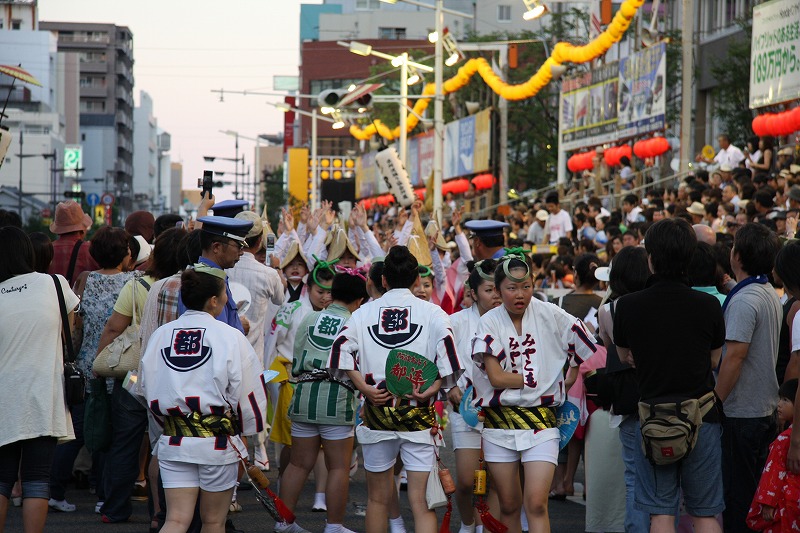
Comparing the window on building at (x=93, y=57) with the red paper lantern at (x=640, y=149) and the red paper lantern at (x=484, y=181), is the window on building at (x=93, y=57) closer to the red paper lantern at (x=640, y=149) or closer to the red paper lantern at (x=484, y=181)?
the red paper lantern at (x=484, y=181)

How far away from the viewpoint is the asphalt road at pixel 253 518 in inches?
324

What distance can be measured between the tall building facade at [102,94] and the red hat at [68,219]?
405 ft

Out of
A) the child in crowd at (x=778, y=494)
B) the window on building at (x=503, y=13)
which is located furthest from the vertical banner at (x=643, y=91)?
the window on building at (x=503, y=13)

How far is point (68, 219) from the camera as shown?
9.75m

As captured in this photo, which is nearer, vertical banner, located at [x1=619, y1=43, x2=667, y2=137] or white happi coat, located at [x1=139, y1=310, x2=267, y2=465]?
white happi coat, located at [x1=139, y1=310, x2=267, y2=465]

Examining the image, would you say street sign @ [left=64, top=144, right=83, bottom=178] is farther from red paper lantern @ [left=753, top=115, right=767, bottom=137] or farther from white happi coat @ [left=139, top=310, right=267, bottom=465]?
white happi coat @ [left=139, top=310, right=267, bottom=465]

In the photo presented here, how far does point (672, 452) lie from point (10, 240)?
3.68 metres

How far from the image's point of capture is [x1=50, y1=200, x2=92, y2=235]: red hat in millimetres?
9719

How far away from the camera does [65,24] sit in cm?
14212

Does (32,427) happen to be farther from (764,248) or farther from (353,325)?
(764,248)

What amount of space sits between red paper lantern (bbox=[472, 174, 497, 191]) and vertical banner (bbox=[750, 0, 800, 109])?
1564 centimetres

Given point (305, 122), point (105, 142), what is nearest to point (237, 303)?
point (305, 122)

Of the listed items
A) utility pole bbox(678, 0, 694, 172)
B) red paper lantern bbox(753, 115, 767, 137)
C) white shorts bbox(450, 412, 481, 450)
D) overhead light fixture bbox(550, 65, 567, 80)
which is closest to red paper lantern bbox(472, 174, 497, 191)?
overhead light fixture bbox(550, 65, 567, 80)

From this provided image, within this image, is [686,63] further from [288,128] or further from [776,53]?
[288,128]
